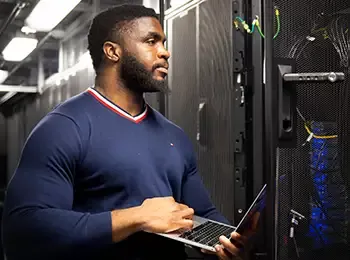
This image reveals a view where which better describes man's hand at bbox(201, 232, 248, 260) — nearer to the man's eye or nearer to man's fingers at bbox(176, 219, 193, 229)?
man's fingers at bbox(176, 219, 193, 229)

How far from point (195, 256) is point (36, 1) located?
1.47 metres

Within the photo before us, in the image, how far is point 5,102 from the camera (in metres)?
2.28

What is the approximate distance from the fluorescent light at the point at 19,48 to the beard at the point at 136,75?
1.10 metres

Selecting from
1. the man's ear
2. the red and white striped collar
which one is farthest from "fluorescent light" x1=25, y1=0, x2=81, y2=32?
the red and white striped collar

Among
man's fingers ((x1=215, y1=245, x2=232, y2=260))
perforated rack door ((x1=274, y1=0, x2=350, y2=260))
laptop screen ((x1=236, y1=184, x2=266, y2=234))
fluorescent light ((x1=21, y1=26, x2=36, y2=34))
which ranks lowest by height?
man's fingers ((x1=215, y1=245, x2=232, y2=260))

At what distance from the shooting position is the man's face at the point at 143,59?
1.43 m

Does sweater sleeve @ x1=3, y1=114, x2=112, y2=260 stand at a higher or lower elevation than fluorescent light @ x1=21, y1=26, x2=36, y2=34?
lower

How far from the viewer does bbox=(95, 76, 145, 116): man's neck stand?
4.59 feet

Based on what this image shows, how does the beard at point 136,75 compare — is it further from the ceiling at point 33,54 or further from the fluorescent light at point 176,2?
the ceiling at point 33,54

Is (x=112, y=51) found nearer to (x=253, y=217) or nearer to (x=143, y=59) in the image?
(x=143, y=59)

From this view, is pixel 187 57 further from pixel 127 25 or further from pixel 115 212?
pixel 115 212

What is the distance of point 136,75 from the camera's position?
1.42 meters

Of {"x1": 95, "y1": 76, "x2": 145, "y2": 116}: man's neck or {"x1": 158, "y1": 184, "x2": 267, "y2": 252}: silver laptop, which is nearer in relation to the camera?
{"x1": 158, "y1": 184, "x2": 267, "y2": 252}: silver laptop

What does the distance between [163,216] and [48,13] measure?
153cm
